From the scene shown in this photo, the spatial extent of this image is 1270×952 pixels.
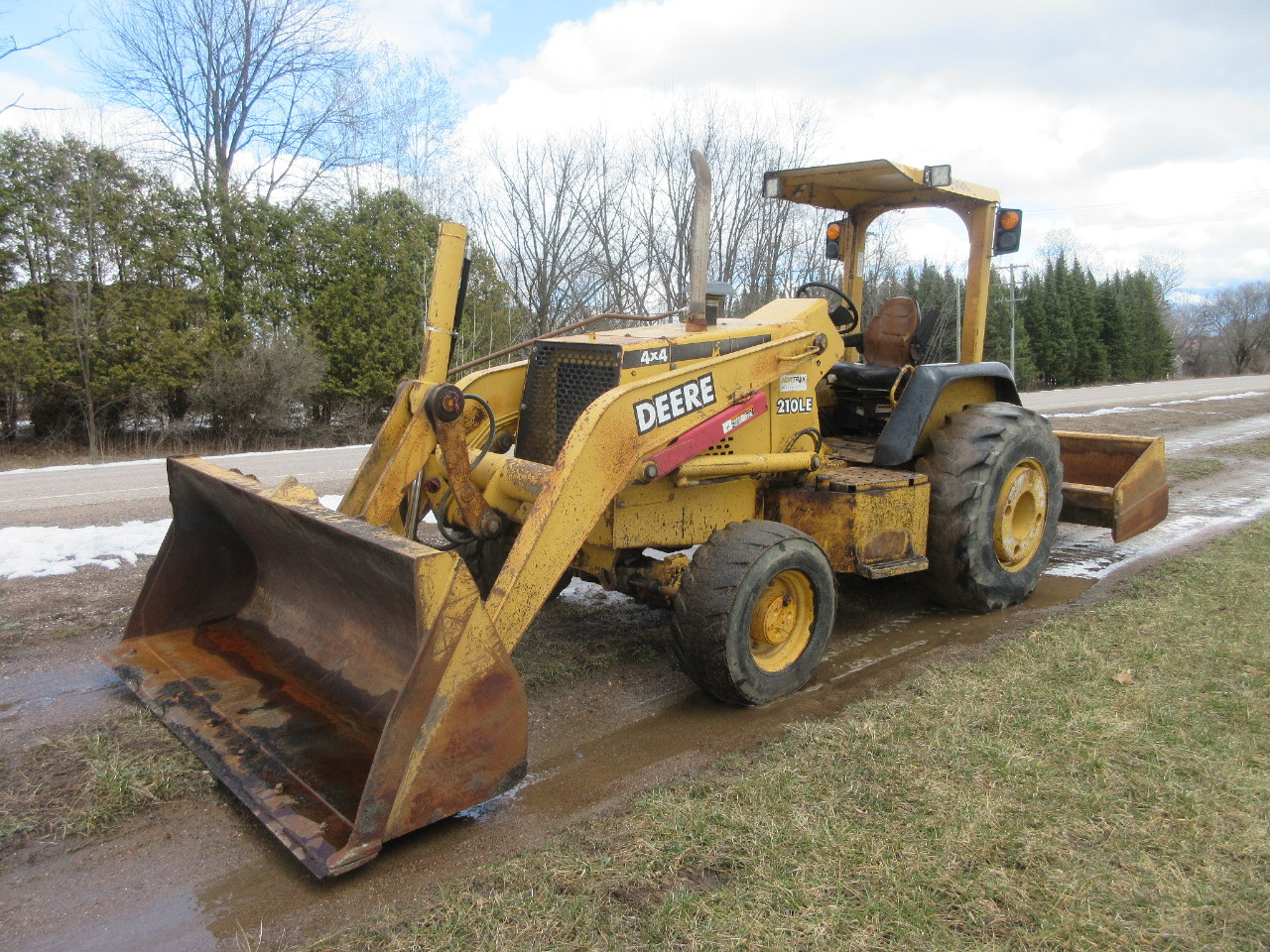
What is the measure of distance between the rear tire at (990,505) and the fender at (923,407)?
0.38 feet

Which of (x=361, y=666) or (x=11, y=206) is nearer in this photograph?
(x=361, y=666)

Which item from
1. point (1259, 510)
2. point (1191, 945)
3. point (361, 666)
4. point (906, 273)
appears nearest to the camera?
point (1191, 945)

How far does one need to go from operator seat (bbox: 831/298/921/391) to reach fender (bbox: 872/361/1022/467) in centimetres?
39

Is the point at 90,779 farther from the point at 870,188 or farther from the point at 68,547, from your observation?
the point at 870,188

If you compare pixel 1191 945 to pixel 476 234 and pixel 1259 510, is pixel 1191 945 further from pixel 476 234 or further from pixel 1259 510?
pixel 476 234

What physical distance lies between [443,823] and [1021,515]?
4.19 m

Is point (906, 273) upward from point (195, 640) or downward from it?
upward

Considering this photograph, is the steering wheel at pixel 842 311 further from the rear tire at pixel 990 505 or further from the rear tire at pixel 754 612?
the rear tire at pixel 754 612

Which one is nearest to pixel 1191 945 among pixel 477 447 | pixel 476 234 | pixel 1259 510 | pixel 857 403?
pixel 477 447

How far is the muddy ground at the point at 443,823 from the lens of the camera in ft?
8.82

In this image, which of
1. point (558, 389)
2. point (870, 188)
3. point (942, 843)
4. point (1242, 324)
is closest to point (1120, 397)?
point (870, 188)

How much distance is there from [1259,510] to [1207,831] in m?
6.86

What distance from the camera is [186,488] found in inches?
180

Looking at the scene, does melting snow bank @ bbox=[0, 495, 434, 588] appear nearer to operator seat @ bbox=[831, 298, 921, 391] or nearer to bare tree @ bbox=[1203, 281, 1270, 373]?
operator seat @ bbox=[831, 298, 921, 391]
